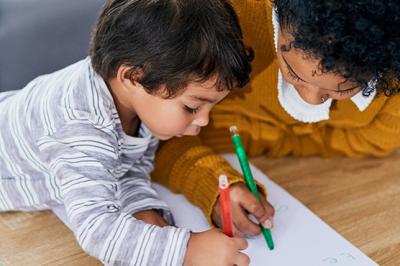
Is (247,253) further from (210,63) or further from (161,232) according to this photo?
(210,63)

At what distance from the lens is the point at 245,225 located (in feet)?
2.55

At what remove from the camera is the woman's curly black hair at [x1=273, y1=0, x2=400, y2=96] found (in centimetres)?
60

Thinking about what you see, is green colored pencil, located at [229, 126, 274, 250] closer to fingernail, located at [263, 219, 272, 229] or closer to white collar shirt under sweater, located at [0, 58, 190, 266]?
fingernail, located at [263, 219, 272, 229]

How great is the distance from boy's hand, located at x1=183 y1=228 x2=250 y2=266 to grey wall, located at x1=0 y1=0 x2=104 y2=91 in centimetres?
42

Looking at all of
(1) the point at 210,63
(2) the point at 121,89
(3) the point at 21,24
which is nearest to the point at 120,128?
(2) the point at 121,89

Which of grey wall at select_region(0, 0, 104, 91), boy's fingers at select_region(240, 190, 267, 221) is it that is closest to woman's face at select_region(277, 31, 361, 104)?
boy's fingers at select_region(240, 190, 267, 221)

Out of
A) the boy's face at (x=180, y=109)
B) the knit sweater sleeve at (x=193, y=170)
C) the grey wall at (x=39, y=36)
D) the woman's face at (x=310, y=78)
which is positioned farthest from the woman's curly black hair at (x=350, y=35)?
the grey wall at (x=39, y=36)

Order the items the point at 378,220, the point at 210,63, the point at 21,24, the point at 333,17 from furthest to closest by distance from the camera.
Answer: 1. the point at 21,24
2. the point at 378,220
3. the point at 210,63
4. the point at 333,17

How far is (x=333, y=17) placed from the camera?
2.01 feet

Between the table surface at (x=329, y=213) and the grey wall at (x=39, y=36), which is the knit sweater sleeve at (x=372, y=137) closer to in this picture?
the table surface at (x=329, y=213)

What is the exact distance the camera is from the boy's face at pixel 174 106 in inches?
29.0

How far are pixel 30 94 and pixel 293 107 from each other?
0.35m

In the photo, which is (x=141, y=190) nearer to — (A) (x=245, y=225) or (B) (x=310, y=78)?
(A) (x=245, y=225)

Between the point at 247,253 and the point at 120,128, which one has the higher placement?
the point at 120,128
